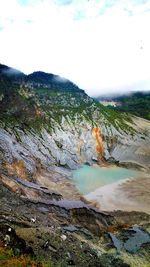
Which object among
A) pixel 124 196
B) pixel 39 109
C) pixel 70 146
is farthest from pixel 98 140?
pixel 124 196

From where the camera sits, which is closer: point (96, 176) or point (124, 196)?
point (124, 196)

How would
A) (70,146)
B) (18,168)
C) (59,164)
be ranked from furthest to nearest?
(70,146), (59,164), (18,168)

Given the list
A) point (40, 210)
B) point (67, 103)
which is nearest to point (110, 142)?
point (67, 103)

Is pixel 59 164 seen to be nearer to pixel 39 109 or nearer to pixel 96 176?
pixel 96 176

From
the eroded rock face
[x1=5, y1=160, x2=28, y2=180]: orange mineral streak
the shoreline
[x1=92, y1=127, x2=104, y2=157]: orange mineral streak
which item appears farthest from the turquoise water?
[x1=92, y1=127, x2=104, y2=157]: orange mineral streak

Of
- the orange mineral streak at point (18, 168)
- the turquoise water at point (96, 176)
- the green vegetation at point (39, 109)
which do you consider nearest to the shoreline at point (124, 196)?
the turquoise water at point (96, 176)

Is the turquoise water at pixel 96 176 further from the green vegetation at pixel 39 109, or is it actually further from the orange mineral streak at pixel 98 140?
the green vegetation at pixel 39 109

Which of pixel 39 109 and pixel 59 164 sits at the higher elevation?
pixel 39 109
